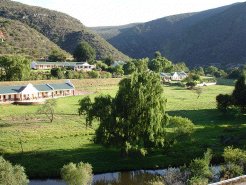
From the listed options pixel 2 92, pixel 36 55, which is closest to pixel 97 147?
pixel 2 92

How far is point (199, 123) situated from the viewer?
62875 mm

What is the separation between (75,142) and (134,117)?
36.3ft

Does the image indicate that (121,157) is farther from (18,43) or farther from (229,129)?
(18,43)

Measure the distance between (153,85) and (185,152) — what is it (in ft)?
30.8

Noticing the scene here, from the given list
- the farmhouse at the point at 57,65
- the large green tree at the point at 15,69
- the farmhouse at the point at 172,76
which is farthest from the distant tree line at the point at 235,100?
the farmhouse at the point at 172,76

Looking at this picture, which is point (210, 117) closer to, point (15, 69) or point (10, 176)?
point (10, 176)

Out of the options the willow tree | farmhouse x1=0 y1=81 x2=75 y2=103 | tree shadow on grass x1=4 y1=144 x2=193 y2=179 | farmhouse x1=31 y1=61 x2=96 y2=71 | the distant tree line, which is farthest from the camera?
farmhouse x1=31 y1=61 x2=96 y2=71

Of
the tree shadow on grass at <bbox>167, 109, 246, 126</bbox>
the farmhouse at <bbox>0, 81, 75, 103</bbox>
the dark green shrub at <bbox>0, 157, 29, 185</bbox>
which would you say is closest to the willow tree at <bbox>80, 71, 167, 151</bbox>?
the dark green shrub at <bbox>0, 157, 29, 185</bbox>

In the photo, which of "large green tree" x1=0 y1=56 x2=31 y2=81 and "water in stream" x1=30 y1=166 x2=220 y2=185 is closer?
"water in stream" x1=30 y1=166 x2=220 y2=185

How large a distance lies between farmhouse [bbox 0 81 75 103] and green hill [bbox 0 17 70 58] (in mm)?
56502

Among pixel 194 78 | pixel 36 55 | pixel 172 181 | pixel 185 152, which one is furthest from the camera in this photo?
pixel 36 55

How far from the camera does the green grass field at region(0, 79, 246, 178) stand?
42156 millimetres

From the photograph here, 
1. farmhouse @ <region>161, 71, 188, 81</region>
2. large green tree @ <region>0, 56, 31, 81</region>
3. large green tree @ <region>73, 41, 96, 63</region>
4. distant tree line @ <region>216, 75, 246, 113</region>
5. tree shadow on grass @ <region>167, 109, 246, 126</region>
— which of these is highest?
large green tree @ <region>73, 41, 96, 63</region>

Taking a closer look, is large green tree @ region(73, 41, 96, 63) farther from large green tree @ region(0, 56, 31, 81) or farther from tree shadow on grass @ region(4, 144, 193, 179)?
tree shadow on grass @ region(4, 144, 193, 179)
